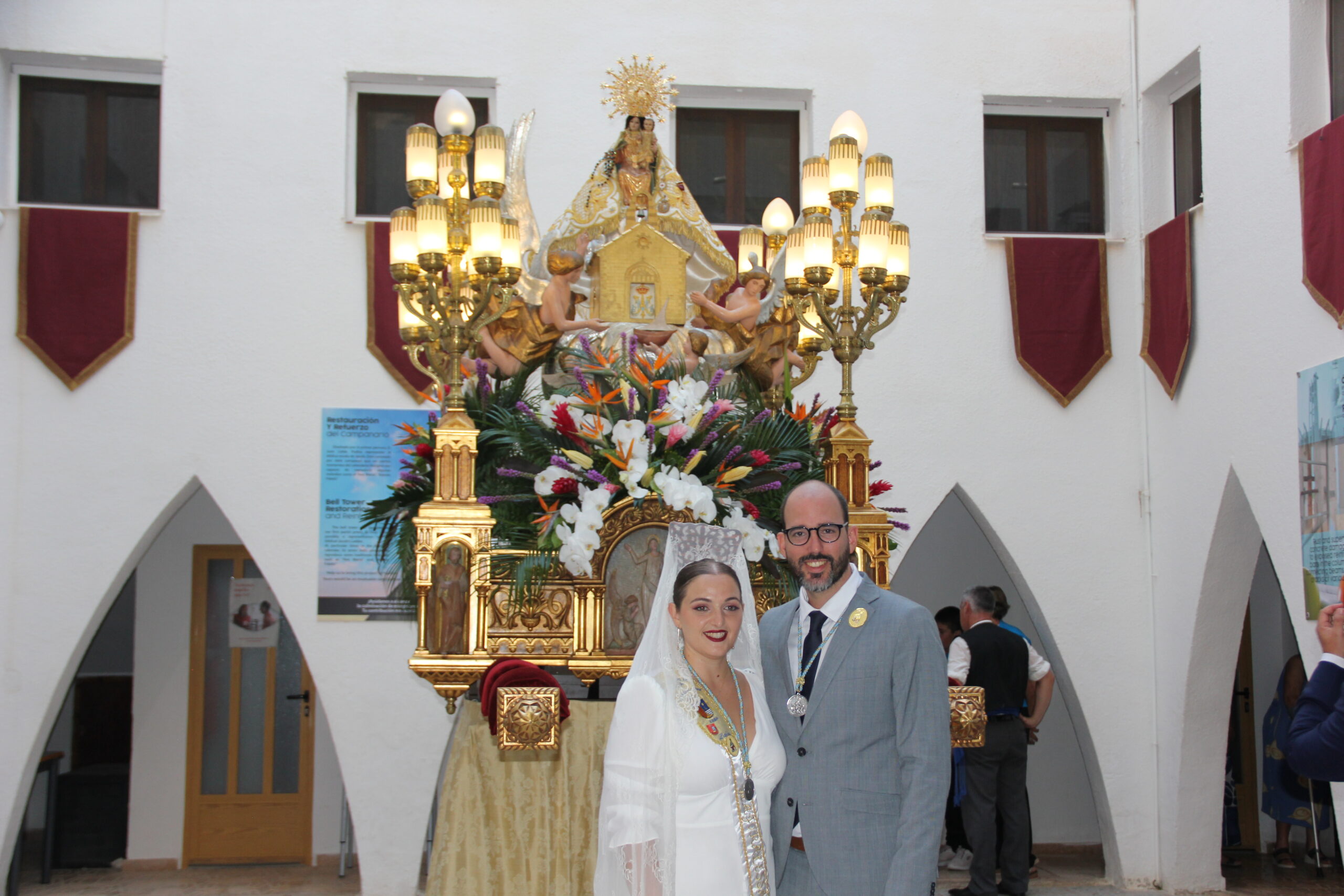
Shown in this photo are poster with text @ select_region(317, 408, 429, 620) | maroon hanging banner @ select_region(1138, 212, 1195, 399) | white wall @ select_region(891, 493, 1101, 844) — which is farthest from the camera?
white wall @ select_region(891, 493, 1101, 844)

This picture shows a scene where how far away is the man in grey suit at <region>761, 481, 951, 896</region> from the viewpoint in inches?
114

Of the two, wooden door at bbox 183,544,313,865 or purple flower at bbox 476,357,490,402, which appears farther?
wooden door at bbox 183,544,313,865

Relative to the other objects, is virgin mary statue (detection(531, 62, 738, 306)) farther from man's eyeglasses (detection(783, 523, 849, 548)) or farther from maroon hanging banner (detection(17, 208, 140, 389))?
maroon hanging banner (detection(17, 208, 140, 389))

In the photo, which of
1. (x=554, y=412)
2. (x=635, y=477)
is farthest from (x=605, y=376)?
(x=635, y=477)

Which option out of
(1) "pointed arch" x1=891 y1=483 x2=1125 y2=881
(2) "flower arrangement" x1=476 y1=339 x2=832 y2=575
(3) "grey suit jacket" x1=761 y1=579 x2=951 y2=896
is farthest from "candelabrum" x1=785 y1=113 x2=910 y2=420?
(1) "pointed arch" x1=891 y1=483 x2=1125 y2=881

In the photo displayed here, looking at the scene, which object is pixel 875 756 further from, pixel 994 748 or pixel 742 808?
pixel 994 748

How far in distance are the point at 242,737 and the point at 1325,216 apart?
7.90m

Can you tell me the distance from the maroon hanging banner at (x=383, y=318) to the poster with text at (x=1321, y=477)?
202 inches

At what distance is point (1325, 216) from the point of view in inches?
257

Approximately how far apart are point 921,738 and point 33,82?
7938 millimetres

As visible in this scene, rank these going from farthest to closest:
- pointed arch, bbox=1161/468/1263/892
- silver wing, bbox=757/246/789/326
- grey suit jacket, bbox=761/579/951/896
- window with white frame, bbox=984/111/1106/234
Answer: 1. window with white frame, bbox=984/111/1106/234
2. pointed arch, bbox=1161/468/1263/892
3. silver wing, bbox=757/246/789/326
4. grey suit jacket, bbox=761/579/951/896

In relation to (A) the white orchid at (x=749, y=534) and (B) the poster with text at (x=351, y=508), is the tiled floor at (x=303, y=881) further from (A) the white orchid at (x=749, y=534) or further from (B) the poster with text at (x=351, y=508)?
(A) the white orchid at (x=749, y=534)

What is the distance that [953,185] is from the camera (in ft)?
28.5

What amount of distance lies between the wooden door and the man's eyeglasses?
23.8 feet
